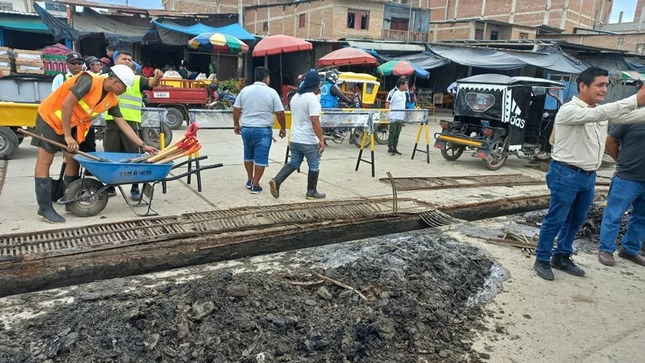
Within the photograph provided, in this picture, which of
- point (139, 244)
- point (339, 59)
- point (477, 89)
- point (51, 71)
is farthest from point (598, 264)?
point (51, 71)

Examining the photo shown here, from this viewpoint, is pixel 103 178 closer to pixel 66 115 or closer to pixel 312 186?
pixel 66 115

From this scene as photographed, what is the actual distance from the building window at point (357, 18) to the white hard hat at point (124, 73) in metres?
30.2

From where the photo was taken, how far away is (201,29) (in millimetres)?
18734

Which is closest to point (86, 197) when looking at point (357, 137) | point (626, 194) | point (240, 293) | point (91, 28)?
point (240, 293)

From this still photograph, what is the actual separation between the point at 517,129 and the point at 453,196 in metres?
3.30

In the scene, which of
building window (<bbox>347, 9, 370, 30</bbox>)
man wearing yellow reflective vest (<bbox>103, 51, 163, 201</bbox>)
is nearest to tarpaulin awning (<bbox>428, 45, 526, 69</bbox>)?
building window (<bbox>347, 9, 370, 30</bbox>)

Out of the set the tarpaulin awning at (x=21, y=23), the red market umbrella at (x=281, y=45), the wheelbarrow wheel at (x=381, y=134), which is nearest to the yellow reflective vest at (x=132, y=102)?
the wheelbarrow wheel at (x=381, y=134)

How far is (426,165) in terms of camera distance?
9.16 metres

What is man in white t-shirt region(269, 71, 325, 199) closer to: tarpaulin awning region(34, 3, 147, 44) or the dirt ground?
the dirt ground

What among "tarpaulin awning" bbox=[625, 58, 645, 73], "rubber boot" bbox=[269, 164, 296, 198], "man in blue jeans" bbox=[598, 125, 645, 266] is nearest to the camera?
"man in blue jeans" bbox=[598, 125, 645, 266]

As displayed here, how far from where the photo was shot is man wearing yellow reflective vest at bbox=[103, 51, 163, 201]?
17.9 feet

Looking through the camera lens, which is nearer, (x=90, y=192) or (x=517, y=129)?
(x=90, y=192)

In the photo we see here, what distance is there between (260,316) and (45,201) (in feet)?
10.3

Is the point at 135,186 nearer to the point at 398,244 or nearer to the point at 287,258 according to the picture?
the point at 287,258
